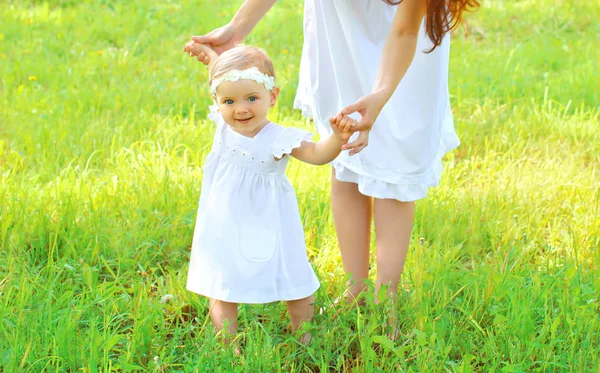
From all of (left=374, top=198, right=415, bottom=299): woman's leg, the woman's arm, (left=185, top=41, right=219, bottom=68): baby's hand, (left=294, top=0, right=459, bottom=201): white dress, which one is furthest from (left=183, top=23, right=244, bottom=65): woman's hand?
(left=374, top=198, right=415, bottom=299): woman's leg

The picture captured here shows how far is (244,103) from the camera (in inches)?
83.0

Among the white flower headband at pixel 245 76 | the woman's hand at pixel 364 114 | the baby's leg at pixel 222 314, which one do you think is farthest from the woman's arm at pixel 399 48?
the baby's leg at pixel 222 314

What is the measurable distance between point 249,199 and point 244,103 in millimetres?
272

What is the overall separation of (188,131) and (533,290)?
2.02 metres

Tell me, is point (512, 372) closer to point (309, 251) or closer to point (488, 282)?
point (488, 282)

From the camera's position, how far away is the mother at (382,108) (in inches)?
88.7

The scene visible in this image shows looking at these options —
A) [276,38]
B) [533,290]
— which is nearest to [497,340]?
[533,290]

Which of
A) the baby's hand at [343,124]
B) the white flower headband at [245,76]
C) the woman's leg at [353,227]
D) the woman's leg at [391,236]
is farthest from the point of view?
the woman's leg at [353,227]

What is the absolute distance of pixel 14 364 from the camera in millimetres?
2014

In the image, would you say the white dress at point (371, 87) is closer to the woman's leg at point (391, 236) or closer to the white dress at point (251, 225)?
the woman's leg at point (391, 236)

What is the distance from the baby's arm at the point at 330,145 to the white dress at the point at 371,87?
28cm

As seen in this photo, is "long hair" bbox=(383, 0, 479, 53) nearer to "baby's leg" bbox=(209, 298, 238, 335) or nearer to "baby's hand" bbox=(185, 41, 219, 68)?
"baby's hand" bbox=(185, 41, 219, 68)

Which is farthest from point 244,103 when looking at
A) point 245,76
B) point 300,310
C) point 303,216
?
point 303,216

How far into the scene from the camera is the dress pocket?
2.15 meters
